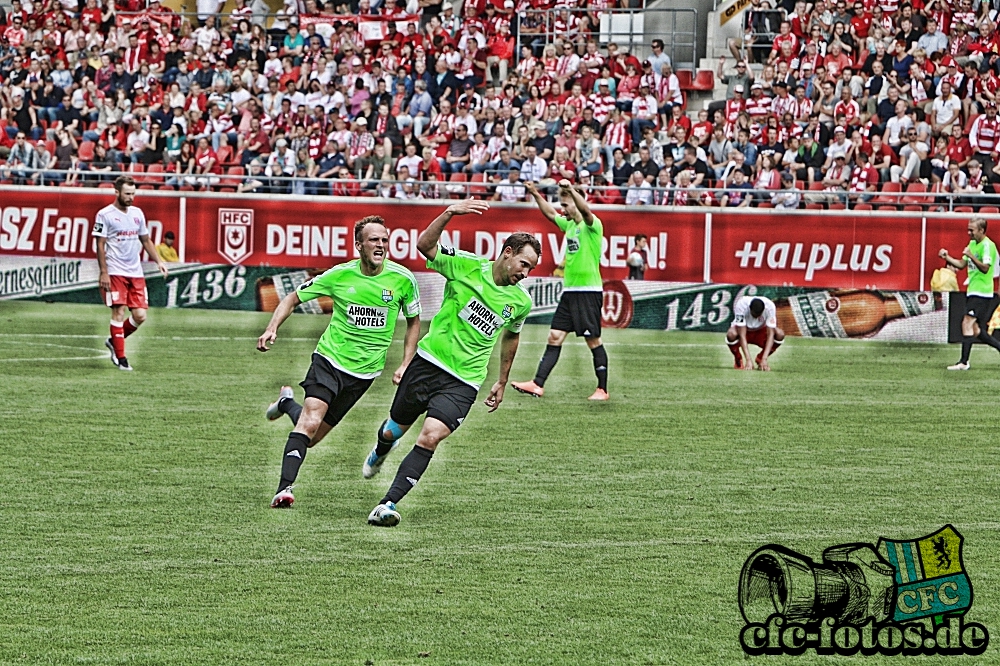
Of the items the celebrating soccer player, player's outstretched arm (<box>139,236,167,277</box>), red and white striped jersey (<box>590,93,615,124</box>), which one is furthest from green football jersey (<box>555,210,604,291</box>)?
red and white striped jersey (<box>590,93,615,124</box>)

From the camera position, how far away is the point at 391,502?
9.02 m

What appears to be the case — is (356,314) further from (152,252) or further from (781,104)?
(781,104)

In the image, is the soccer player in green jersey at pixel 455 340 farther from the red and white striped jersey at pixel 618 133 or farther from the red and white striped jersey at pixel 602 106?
the red and white striped jersey at pixel 602 106

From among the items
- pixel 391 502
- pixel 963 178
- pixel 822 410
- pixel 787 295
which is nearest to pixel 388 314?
pixel 391 502

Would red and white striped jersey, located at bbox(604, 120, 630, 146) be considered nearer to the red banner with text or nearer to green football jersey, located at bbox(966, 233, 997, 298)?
the red banner with text

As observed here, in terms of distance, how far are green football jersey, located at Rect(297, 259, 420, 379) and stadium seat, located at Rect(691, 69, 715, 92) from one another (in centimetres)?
Answer: 1920

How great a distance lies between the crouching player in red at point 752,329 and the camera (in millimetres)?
19062

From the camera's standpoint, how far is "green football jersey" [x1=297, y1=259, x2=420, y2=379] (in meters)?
9.87

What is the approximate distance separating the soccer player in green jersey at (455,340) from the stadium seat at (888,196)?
50.3 feet

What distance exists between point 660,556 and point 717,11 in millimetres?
22744

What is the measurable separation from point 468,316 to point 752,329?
10.5 meters

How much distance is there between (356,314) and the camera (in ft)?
32.5

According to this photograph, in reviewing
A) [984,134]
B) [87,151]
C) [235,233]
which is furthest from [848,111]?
[87,151]

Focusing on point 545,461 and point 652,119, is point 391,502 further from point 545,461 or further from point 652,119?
point 652,119
